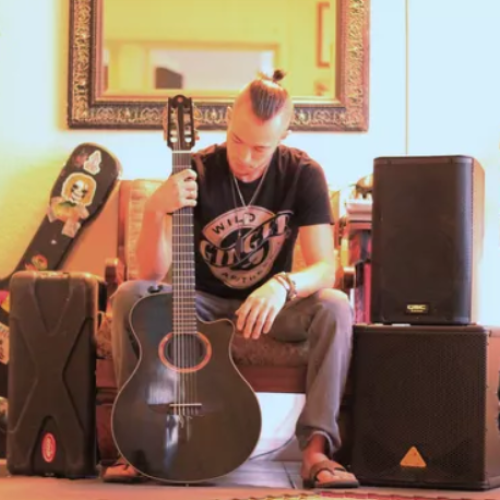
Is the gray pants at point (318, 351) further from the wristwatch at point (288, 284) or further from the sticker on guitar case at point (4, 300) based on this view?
the sticker on guitar case at point (4, 300)

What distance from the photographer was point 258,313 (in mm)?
1829

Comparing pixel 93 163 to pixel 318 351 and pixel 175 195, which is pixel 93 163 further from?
pixel 318 351

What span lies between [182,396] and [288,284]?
329mm

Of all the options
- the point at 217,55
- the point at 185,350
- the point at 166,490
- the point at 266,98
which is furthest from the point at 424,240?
the point at 217,55

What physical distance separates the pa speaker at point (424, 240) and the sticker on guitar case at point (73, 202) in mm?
1081

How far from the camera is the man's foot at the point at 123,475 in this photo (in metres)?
1.87

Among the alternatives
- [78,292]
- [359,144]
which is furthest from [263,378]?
[359,144]

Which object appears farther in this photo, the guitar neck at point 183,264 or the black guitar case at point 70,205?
the black guitar case at point 70,205

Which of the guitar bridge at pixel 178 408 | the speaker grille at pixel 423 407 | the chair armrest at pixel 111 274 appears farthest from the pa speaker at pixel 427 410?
the chair armrest at pixel 111 274

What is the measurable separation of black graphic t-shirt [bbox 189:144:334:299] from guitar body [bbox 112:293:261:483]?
0.74 feet

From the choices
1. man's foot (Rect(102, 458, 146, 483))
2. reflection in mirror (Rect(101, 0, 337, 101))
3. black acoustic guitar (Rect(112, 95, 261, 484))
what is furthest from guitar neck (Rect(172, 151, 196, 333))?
reflection in mirror (Rect(101, 0, 337, 101))

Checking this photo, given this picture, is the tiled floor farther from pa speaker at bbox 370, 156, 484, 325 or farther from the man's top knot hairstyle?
the man's top knot hairstyle

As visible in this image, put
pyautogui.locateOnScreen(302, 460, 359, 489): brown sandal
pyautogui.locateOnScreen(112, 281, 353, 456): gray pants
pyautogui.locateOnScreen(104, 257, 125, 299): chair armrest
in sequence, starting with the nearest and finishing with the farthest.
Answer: pyautogui.locateOnScreen(302, 460, 359, 489): brown sandal → pyautogui.locateOnScreen(112, 281, 353, 456): gray pants → pyautogui.locateOnScreen(104, 257, 125, 299): chair armrest

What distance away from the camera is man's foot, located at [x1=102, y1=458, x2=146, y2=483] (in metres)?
1.87
